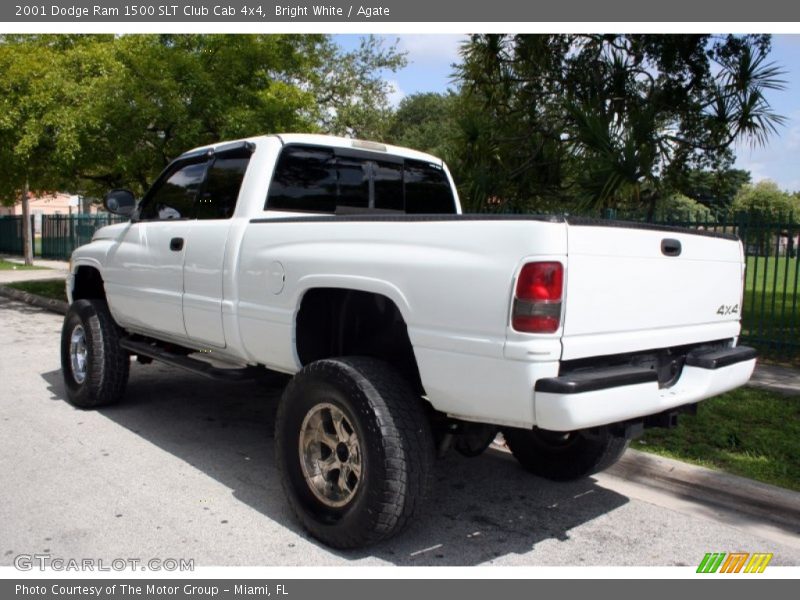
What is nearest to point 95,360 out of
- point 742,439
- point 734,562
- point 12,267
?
point 734,562

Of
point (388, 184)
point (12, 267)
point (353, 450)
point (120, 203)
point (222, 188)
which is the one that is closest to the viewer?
point (353, 450)

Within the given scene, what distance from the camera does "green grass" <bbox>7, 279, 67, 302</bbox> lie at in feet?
48.2

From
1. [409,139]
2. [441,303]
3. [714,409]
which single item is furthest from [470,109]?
[409,139]

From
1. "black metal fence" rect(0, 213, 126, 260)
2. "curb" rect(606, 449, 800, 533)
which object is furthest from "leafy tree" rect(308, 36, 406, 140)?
"curb" rect(606, 449, 800, 533)

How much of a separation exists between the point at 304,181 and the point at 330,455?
1.92 m

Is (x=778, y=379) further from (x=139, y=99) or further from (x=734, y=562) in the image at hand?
(x=139, y=99)

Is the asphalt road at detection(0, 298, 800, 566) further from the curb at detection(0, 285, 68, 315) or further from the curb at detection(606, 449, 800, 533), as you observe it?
the curb at detection(0, 285, 68, 315)

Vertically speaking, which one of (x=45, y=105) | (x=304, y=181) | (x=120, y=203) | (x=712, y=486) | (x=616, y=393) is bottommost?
(x=712, y=486)

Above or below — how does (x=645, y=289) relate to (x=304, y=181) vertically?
below

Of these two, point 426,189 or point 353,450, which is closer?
point 353,450

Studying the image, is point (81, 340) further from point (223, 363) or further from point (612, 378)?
point (612, 378)

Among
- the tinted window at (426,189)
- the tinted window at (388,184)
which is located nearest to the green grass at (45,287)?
the tinted window at (426,189)

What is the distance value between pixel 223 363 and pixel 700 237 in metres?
2.96

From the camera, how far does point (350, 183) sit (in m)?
5.01
